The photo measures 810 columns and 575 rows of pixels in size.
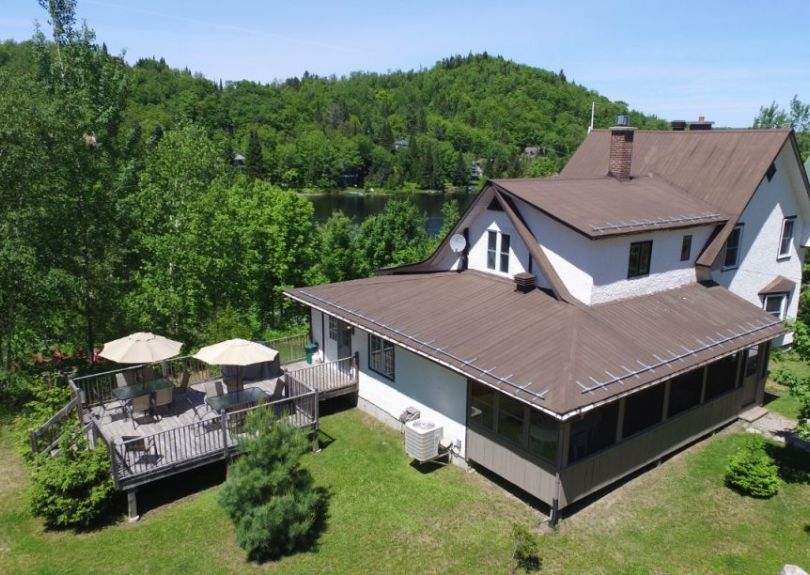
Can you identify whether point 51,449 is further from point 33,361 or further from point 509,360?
point 509,360

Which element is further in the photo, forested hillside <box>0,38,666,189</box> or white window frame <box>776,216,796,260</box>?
forested hillside <box>0,38,666,189</box>

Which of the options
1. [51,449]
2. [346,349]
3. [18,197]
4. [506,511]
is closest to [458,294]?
[346,349]

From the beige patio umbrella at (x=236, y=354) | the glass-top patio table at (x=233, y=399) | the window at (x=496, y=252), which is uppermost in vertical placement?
the window at (x=496, y=252)

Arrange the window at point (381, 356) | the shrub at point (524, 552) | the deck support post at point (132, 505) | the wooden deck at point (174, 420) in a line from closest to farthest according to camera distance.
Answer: the shrub at point (524, 552)
the deck support post at point (132, 505)
the wooden deck at point (174, 420)
the window at point (381, 356)

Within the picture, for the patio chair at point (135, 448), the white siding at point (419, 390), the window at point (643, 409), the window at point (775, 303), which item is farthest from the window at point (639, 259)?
the patio chair at point (135, 448)

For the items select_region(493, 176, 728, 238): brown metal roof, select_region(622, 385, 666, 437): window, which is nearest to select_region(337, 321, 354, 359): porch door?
select_region(493, 176, 728, 238): brown metal roof

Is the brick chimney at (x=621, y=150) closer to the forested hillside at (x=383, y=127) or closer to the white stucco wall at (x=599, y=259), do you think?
the white stucco wall at (x=599, y=259)

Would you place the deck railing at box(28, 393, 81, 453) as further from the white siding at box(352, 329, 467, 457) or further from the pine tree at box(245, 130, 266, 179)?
the pine tree at box(245, 130, 266, 179)
